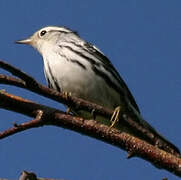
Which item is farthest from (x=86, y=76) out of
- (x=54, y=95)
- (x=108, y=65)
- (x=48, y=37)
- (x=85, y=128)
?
(x=85, y=128)

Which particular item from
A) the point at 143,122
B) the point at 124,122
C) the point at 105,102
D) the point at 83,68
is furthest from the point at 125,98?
the point at 124,122

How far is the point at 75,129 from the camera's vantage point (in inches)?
96.7

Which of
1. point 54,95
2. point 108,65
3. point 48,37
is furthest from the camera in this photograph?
point 48,37

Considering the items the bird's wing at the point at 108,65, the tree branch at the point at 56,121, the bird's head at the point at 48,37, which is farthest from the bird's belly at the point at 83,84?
the tree branch at the point at 56,121

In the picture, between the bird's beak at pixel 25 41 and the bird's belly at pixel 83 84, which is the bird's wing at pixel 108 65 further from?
the bird's beak at pixel 25 41

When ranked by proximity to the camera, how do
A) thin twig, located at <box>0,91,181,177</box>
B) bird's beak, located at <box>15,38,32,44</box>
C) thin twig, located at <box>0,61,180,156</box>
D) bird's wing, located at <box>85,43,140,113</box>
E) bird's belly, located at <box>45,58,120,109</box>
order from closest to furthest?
thin twig, located at <box>0,91,181,177</box>, thin twig, located at <box>0,61,180,156</box>, bird's belly, located at <box>45,58,120,109</box>, bird's wing, located at <box>85,43,140,113</box>, bird's beak, located at <box>15,38,32,44</box>

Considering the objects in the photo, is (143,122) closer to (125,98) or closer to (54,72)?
(125,98)

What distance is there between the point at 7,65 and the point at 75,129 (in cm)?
52

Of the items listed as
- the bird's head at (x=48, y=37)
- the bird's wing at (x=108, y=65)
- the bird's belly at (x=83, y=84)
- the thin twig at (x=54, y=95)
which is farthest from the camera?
the bird's head at (x=48, y=37)

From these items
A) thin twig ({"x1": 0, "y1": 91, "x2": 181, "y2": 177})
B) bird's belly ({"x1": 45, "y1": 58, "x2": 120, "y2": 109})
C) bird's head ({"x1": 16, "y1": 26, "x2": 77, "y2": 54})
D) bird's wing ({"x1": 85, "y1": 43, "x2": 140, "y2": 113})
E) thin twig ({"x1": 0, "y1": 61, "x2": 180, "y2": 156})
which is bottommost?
thin twig ({"x1": 0, "y1": 91, "x2": 181, "y2": 177})

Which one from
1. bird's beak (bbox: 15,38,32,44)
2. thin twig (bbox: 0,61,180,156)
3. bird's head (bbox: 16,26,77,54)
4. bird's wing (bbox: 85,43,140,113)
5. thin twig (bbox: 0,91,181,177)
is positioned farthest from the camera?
bird's beak (bbox: 15,38,32,44)

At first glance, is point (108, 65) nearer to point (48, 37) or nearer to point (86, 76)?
point (86, 76)

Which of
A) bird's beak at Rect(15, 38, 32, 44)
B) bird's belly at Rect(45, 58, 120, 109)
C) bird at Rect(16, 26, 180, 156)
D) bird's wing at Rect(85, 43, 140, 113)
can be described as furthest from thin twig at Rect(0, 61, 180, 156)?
bird's beak at Rect(15, 38, 32, 44)

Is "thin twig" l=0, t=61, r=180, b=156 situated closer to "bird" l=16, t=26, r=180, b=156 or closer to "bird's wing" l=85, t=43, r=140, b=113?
"bird" l=16, t=26, r=180, b=156
